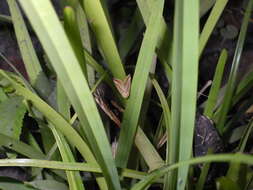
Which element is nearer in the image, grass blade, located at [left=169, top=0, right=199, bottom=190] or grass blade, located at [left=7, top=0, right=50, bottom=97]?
grass blade, located at [left=169, top=0, right=199, bottom=190]

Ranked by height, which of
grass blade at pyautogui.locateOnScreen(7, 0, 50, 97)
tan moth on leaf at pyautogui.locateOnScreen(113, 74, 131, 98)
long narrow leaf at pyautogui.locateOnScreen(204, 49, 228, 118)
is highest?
grass blade at pyautogui.locateOnScreen(7, 0, 50, 97)

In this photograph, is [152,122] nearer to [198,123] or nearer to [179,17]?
[198,123]

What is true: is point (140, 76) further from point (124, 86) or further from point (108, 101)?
point (108, 101)

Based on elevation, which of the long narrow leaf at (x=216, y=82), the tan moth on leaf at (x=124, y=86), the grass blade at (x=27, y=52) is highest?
the grass blade at (x=27, y=52)

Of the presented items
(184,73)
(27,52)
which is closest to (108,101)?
(27,52)

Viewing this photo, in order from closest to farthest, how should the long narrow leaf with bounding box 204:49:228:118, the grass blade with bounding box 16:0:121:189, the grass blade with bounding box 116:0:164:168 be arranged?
the grass blade with bounding box 16:0:121:189, the grass blade with bounding box 116:0:164:168, the long narrow leaf with bounding box 204:49:228:118

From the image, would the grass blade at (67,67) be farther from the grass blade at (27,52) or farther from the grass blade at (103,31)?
the grass blade at (27,52)

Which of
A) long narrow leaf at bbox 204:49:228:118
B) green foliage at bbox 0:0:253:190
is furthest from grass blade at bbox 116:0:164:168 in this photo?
long narrow leaf at bbox 204:49:228:118

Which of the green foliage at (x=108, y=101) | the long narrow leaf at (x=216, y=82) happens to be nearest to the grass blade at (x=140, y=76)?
the green foliage at (x=108, y=101)

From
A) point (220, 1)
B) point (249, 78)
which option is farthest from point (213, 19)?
point (249, 78)

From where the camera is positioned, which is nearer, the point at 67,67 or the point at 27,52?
the point at 67,67

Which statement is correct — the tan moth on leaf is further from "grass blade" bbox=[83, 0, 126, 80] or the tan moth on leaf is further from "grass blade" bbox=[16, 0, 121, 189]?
"grass blade" bbox=[16, 0, 121, 189]
